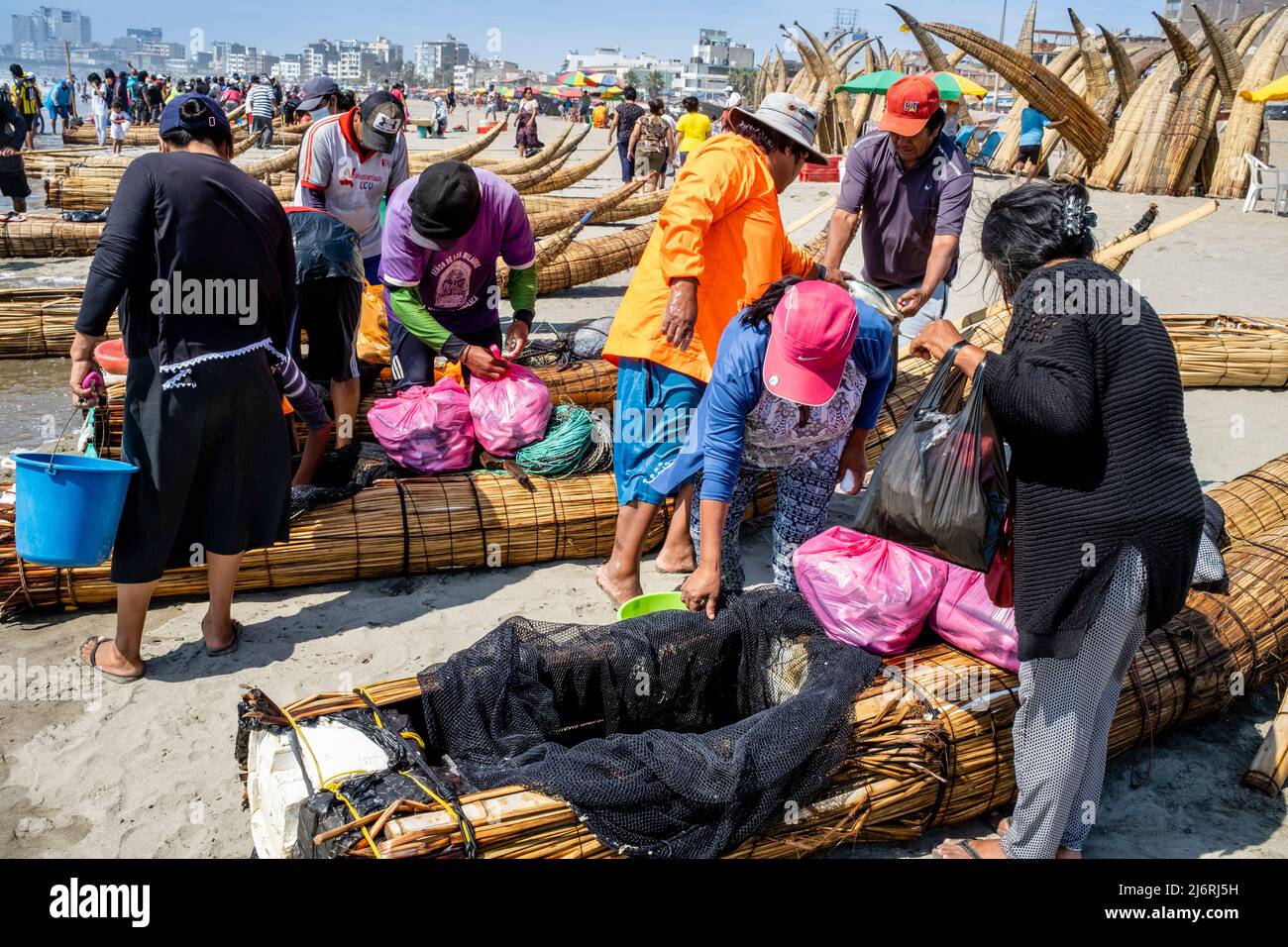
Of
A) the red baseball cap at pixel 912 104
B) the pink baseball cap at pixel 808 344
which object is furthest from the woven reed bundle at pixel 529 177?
the pink baseball cap at pixel 808 344

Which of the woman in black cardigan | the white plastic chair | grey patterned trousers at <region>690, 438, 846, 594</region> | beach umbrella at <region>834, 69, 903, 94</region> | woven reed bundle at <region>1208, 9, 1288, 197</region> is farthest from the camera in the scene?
beach umbrella at <region>834, 69, 903, 94</region>

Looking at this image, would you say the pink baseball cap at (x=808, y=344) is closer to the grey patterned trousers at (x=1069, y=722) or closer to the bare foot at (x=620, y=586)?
the grey patterned trousers at (x=1069, y=722)

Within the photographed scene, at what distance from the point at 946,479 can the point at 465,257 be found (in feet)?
8.91

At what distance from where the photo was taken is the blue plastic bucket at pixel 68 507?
3.24 m

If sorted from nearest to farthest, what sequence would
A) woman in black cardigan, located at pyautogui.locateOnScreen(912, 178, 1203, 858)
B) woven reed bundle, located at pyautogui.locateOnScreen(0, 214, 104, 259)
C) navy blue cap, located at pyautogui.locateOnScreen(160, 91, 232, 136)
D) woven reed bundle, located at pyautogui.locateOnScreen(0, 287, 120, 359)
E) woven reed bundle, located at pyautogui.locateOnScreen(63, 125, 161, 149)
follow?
woman in black cardigan, located at pyautogui.locateOnScreen(912, 178, 1203, 858)
navy blue cap, located at pyautogui.locateOnScreen(160, 91, 232, 136)
woven reed bundle, located at pyautogui.locateOnScreen(0, 287, 120, 359)
woven reed bundle, located at pyautogui.locateOnScreen(0, 214, 104, 259)
woven reed bundle, located at pyautogui.locateOnScreen(63, 125, 161, 149)

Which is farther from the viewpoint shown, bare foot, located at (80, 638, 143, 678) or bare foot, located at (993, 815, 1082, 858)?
bare foot, located at (80, 638, 143, 678)

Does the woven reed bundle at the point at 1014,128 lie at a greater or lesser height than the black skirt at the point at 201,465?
greater

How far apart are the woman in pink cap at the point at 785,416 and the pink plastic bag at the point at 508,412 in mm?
1131

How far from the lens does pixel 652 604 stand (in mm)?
3461

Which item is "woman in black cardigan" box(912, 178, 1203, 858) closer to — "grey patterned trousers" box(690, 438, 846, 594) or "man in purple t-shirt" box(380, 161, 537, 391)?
"grey patterned trousers" box(690, 438, 846, 594)

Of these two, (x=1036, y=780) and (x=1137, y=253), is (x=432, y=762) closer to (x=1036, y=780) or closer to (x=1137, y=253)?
(x=1036, y=780)

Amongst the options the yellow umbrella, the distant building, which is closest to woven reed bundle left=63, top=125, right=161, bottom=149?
the yellow umbrella

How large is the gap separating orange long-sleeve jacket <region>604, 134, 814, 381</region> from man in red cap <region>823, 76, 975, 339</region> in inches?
47.5

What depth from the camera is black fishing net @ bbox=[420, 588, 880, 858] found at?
2463 mm
